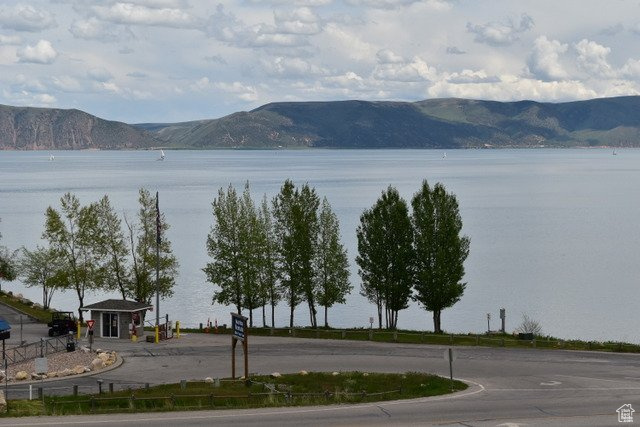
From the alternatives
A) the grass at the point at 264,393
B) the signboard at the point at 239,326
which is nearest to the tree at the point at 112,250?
the signboard at the point at 239,326

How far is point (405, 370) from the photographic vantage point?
4881 centimetres

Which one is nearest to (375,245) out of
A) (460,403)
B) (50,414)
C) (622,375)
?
(622,375)

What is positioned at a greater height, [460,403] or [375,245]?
[375,245]

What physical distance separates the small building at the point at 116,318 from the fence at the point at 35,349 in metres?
3.61

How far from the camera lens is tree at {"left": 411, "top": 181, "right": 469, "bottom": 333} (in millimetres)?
69438

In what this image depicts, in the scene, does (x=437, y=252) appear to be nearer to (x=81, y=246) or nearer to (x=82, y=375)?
(x=81, y=246)

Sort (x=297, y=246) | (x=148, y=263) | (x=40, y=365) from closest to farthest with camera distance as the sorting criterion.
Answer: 1. (x=40, y=365)
2. (x=148, y=263)
3. (x=297, y=246)

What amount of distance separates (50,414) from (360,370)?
1786cm

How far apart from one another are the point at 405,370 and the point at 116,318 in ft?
71.6

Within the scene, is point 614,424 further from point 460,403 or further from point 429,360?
point 429,360

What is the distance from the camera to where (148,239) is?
71875 mm

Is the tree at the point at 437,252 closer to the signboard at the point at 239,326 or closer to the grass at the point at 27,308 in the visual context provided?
the signboard at the point at 239,326

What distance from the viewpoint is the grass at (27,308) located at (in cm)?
6850

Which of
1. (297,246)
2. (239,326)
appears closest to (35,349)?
(239,326)
